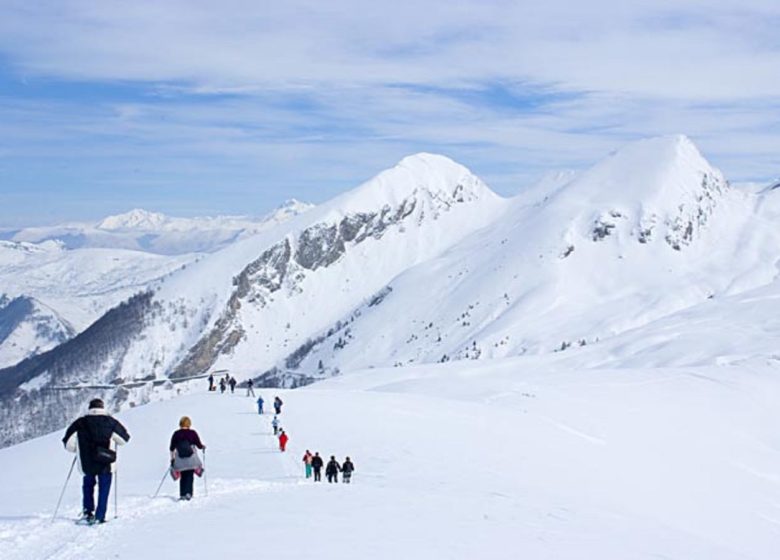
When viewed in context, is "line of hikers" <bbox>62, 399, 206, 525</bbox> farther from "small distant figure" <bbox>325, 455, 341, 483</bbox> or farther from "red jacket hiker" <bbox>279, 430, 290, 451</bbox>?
"red jacket hiker" <bbox>279, 430, 290, 451</bbox>

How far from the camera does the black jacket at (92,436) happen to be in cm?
1647

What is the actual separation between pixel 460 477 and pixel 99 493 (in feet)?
54.5

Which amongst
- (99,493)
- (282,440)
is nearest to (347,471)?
(282,440)

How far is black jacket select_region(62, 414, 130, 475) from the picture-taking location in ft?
54.0

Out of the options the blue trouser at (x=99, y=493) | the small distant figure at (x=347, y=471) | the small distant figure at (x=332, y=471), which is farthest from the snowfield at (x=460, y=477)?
the small distant figure at (x=332, y=471)

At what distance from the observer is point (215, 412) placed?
161 feet

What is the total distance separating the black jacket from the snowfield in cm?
114

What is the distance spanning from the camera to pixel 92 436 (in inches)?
648

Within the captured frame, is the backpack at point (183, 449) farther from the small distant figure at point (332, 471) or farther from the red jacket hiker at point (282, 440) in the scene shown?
the red jacket hiker at point (282, 440)

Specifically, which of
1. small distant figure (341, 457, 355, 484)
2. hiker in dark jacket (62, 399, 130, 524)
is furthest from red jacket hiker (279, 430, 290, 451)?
hiker in dark jacket (62, 399, 130, 524)

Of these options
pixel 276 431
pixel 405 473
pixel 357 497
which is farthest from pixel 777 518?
pixel 357 497

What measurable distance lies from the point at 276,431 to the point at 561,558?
27.3 metres

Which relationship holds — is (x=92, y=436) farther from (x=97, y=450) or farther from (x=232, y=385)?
(x=232, y=385)

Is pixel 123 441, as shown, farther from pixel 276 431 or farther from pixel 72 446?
Result: pixel 276 431
